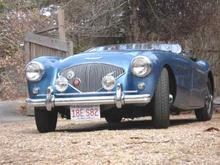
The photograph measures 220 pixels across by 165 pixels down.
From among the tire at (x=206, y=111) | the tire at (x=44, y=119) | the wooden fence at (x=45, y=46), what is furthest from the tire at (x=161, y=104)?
the wooden fence at (x=45, y=46)

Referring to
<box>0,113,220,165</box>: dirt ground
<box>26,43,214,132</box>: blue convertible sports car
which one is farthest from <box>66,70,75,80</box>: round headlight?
<box>0,113,220,165</box>: dirt ground

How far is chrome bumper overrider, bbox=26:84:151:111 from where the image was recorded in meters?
7.49

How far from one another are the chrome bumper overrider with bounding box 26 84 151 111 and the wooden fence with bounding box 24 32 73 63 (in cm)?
510

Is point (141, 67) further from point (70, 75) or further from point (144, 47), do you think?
point (144, 47)

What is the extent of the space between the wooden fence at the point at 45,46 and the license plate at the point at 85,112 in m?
5.10

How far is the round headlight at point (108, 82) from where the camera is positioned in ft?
24.9

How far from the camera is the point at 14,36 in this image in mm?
18000

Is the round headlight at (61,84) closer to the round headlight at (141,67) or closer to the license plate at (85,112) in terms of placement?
the license plate at (85,112)

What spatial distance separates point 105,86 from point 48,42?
223 inches

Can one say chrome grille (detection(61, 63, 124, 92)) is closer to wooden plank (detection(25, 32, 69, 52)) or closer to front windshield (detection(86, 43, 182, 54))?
front windshield (detection(86, 43, 182, 54))

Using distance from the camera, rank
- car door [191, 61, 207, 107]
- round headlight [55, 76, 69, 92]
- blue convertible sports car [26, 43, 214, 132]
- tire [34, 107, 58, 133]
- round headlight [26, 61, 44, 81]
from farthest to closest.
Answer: car door [191, 61, 207, 107], tire [34, 107, 58, 133], round headlight [26, 61, 44, 81], round headlight [55, 76, 69, 92], blue convertible sports car [26, 43, 214, 132]

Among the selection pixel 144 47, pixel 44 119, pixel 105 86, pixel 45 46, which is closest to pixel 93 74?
pixel 105 86

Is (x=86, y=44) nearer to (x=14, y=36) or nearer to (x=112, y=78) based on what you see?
(x=14, y=36)

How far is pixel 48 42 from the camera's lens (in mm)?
13078
